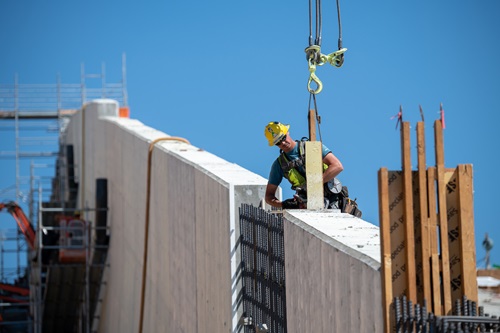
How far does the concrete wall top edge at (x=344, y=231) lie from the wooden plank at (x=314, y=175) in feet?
0.83

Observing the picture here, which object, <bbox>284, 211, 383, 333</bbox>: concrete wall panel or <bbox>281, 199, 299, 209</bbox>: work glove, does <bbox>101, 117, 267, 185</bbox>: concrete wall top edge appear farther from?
<bbox>284, 211, 383, 333</bbox>: concrete wall panel

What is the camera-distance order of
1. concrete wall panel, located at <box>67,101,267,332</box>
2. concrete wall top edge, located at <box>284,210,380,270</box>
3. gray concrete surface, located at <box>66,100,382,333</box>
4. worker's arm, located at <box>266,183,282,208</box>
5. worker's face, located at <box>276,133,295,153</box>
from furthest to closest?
concrete wall panel, located at <box>67,101,267,332</box>, worker's arm, located at <box>266,183,282,208</box>, worker's face, located at <box>276,133,295,153</box>, gray concrete surface, located at <box>66,100,382,333</box>, concrete wall top edge, located at <box>284,210,380,270</box>

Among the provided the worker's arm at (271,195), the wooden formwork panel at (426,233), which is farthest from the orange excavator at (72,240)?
the wooden formwork panel at (426,233)

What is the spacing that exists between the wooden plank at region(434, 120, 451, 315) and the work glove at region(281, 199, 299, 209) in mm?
3440

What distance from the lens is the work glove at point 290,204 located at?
29.8ft

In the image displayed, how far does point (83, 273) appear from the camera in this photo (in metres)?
21.8

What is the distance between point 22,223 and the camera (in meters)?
26.5

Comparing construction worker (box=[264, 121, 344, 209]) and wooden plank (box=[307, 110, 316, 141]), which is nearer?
construction worker (box=[264, 121, 344, 209])

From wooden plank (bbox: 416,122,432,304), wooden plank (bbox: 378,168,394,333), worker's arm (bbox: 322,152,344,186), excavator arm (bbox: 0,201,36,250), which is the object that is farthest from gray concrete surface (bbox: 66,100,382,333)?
excavator arm (bbox: 0,201,36,250)

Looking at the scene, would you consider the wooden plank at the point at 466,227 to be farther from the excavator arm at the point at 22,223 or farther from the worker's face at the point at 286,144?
the excavator arm at the point at 22,223

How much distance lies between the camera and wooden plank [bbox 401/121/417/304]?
5613 millimetres

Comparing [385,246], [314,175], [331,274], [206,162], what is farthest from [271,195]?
[385,246]

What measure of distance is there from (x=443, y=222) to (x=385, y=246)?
0.99 feet

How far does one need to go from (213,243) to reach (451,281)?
16.2ft
